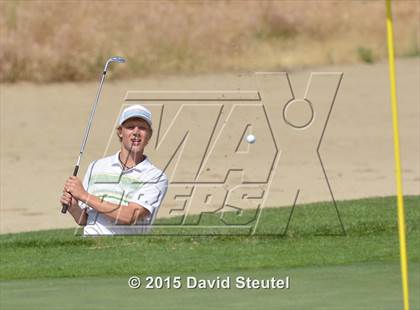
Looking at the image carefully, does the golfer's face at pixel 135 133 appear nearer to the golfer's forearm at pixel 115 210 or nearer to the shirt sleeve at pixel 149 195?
the shirt sleeve at pixel 149 195

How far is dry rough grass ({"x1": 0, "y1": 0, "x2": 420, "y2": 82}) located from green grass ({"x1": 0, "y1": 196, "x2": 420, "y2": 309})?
425 inches

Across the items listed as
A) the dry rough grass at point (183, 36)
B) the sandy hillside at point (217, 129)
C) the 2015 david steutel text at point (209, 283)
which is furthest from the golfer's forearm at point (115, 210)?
the dry rough grass at point (183, 36)

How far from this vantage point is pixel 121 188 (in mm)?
8578

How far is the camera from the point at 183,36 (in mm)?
25297

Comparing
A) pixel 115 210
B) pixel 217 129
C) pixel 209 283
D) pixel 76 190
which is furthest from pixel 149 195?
pixel 217 129

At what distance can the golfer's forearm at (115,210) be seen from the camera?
27.2 feet

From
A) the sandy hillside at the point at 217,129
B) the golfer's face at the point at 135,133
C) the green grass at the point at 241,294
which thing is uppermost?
the sandy hillside at the point at 217,129

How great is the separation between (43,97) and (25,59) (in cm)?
71

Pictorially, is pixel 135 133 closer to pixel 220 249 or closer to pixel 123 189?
pixel 123 189

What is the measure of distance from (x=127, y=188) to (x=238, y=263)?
1213mm

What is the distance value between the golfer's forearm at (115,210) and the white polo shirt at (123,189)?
43 millimetres

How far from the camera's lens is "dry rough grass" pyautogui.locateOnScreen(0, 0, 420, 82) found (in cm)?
2434

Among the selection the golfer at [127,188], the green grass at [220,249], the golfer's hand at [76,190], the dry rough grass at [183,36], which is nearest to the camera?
the golfer's hand at [76,190]

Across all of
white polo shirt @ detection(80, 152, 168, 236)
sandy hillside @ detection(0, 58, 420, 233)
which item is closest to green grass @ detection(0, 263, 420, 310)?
white polo shirt @ detection(80, 152, 168, 236)
